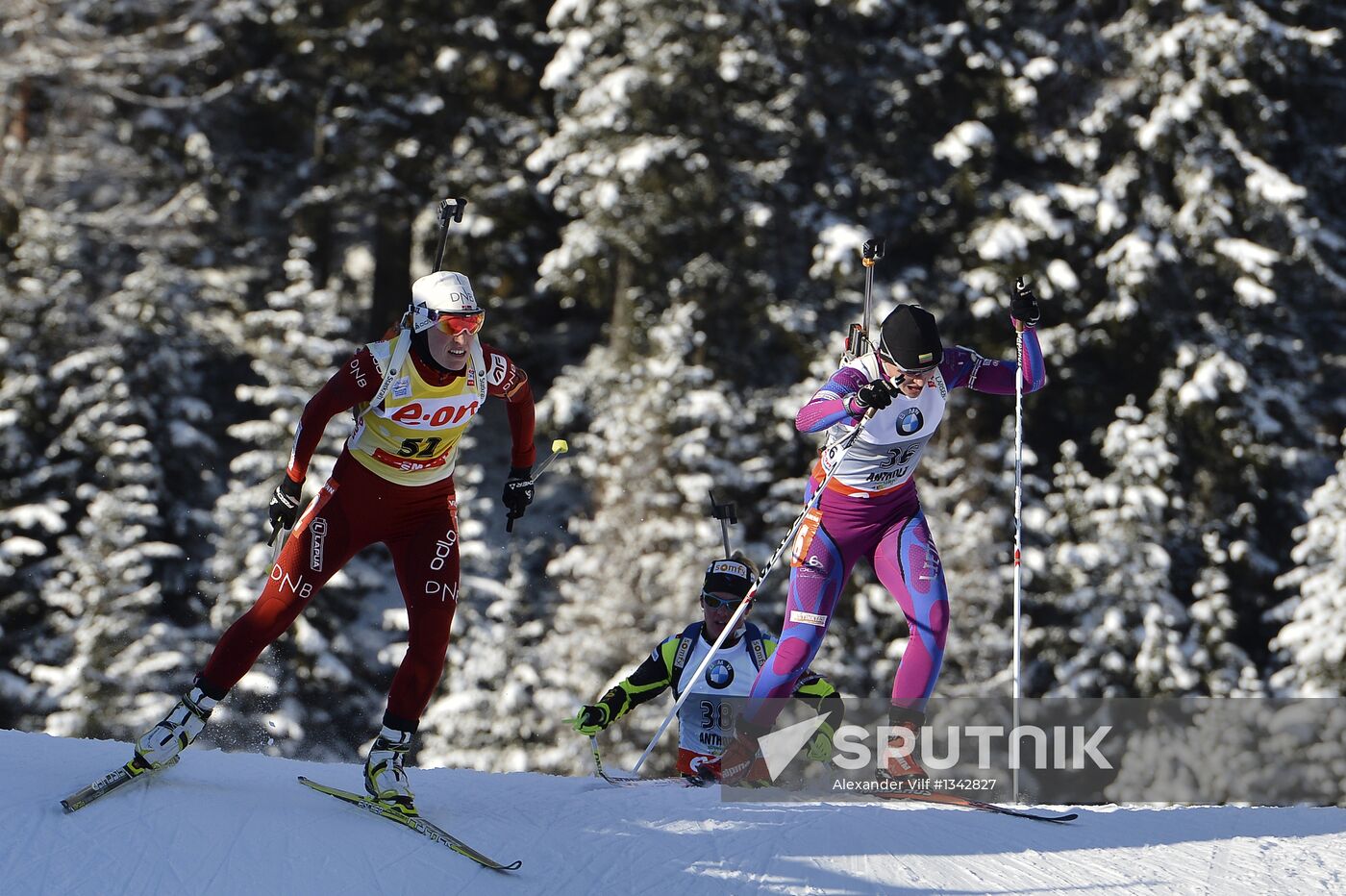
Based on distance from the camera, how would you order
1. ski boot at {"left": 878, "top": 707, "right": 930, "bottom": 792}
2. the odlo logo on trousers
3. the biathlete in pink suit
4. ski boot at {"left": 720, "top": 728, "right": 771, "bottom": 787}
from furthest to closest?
1. ski boot at {"left": 720, "top": 728, "right": 771, "bottom": 787}
2. ski boot at {"left": 878, "top": 707, "right": 930, "bottom": 792}
3. the biathlete in pink suit
4. the odlo logo on trousers

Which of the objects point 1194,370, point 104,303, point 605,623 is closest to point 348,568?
point 605,623

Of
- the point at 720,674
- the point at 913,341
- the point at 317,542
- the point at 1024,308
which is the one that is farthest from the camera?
the point at 720,674

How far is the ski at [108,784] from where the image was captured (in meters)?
5.31

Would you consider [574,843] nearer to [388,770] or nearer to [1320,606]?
[388,770]

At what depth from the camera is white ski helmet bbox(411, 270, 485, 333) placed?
548 cm

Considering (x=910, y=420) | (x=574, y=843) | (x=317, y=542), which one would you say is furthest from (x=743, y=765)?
(x=317, y=542)

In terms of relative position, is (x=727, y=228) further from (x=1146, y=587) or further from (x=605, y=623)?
(x=1146, y=587)

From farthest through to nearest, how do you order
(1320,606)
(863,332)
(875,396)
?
(1320,606), (863,332), (875,396)

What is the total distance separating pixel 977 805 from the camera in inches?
257

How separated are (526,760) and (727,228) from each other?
29.1 ft

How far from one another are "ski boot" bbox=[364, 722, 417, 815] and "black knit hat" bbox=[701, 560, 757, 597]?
2351 millimetres

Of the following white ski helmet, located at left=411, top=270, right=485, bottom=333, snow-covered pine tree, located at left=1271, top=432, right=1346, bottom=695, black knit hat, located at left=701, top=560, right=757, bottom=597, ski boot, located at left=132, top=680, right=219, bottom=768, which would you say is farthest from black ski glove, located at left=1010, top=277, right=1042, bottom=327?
snow-covered pine tree, located at left=1271, top=432, right=1346, bottom=695

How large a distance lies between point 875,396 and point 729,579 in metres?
2.05

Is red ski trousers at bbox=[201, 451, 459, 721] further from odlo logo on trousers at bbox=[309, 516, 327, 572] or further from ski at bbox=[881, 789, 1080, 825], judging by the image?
ski at bbox=[881, 789, 1080, 825]
